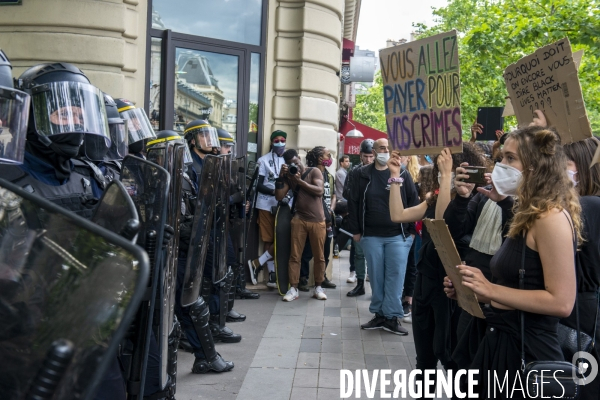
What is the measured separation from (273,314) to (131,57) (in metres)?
3.51

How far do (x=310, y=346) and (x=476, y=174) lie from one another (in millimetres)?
3469

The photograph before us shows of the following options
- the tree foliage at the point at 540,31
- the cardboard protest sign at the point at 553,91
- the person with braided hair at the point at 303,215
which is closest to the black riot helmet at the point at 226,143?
the person with braided hair at the point at 303,215

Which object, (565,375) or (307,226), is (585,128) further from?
(307,226)

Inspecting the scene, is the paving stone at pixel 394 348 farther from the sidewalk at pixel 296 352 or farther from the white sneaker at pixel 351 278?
the white sneaker at pixel 351 278

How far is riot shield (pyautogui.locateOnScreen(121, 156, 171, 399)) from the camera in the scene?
2.58m

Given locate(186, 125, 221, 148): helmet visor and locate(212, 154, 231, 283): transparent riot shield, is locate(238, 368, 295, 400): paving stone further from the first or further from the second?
locate(186, 125, 221, 148): helmet visor

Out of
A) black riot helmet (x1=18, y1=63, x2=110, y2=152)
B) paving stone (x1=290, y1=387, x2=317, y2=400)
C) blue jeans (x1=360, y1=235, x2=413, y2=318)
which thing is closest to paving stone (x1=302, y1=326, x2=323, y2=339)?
blue jeans (x1=360, y1=235, x2=413, y2=318)

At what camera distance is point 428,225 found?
3541 mm

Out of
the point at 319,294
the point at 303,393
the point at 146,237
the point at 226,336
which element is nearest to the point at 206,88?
the point at 319,294

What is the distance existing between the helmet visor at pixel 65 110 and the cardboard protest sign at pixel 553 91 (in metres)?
2.53

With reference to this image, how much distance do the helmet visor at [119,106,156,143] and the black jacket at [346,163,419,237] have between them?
2763mm

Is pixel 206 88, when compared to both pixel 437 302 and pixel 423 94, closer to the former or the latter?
pixel 423 94

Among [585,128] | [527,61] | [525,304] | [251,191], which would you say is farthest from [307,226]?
Result: [525,304]

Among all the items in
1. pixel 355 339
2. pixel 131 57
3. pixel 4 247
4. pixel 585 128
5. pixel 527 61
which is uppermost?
pixel 131 57
